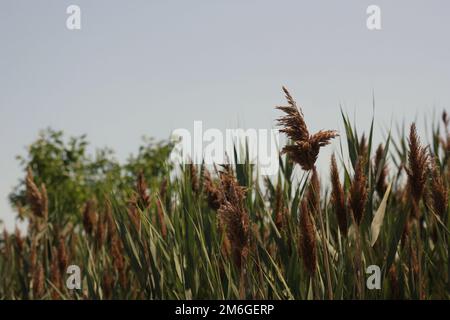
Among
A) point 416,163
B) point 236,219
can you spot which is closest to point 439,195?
point 416,163

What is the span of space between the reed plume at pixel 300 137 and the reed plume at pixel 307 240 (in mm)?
237

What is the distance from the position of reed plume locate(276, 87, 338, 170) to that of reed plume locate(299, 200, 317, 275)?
0.24 meters

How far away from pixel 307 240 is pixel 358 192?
309 millimetres

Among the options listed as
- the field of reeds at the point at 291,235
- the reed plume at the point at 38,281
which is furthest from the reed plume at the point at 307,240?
the reed plume at the point at 38,281

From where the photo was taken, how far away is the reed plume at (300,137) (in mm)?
2566

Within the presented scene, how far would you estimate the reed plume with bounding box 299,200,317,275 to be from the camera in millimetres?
2438

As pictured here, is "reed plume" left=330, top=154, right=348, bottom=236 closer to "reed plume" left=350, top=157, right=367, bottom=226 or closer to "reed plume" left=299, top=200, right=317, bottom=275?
"reed plume" left=350, top=157, right=367, bottom=226

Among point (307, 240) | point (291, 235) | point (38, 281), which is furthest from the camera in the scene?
point (38, 281)

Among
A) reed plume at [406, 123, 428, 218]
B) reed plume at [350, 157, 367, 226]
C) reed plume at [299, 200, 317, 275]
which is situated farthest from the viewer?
reed plume at [406, 123, 428, 218]

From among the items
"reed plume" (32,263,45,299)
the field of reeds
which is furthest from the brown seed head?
"reed plume" (32,263,45,299)

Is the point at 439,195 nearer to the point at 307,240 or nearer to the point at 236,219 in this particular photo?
the point at 307,240

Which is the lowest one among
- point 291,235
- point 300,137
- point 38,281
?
point 38,281

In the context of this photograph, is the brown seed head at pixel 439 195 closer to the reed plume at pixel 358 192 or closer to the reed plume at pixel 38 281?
the reed plume at pixel 358 192

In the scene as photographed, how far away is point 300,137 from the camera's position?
8.52ft
